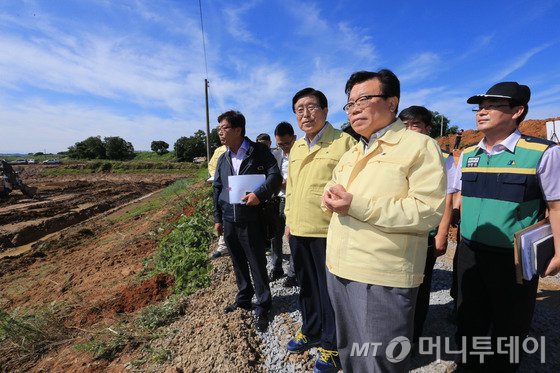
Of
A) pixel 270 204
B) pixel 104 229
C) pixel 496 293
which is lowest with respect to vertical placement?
pixel 104 229

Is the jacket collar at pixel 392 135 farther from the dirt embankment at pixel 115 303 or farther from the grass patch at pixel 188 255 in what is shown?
the grass patch at pixel 188 255

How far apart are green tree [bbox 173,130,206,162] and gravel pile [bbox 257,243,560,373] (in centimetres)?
4858

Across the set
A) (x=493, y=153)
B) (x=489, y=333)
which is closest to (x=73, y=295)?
(x=489, y=333)

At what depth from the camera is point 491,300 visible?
202 cm

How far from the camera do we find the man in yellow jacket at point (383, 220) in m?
1.36

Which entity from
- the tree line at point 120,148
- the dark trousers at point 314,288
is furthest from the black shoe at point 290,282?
the tree line at point 120,148

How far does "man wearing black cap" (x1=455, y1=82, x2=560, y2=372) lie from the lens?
179cm

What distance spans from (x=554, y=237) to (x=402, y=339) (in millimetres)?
1145

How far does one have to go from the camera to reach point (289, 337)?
2672mm

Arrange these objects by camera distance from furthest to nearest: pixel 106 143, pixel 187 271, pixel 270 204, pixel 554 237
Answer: pixel 106 143, pixel 187 271, pixel 270 204, pixel 554 237

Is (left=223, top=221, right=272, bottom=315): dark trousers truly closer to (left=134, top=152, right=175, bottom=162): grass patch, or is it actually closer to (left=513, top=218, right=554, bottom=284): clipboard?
(left=513, top=218, right=554, bottom=284): clipboard

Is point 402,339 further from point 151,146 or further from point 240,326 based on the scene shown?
point 151,146

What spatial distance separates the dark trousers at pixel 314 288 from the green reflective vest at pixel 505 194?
1.07 m

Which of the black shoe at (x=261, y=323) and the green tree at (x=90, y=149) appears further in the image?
the green tree at (x=90, y=149)
